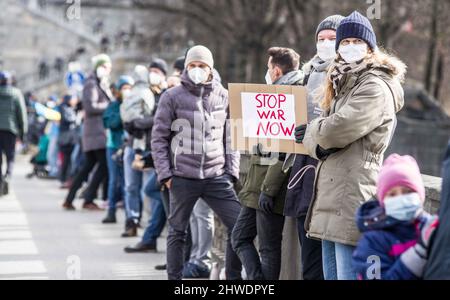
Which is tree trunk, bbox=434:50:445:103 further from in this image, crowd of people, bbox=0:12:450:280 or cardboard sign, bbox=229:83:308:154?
cardboard sign, bbox=229:83:308:154

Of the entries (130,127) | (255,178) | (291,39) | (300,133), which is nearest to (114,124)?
(130,127)

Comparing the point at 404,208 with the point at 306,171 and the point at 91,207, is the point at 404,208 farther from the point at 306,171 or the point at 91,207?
the point at 91,207

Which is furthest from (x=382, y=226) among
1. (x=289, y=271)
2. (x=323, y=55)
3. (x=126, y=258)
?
(x=126, y=258)

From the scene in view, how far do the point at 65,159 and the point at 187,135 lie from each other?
1170 cm

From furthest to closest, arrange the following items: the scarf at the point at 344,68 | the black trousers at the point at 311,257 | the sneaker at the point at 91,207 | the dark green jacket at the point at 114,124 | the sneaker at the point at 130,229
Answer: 1. the sneaker at the point at 91,207
2. the dark green jacket at the point at 114,124
3. the sneaker at the point at 130,229
4. the black trousers at the point at 311,257
5. the scarf at the point at 344,68

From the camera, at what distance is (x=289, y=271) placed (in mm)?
8203

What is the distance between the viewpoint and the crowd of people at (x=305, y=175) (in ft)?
17.1

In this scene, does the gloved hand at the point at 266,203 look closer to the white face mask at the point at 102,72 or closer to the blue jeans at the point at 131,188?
the blue jeans at the point at 131,188

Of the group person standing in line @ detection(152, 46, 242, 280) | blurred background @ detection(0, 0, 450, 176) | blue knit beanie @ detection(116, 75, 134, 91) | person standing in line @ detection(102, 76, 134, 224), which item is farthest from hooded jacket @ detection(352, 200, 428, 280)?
blue knit beanie @ detection(116, 75, 134, 91)

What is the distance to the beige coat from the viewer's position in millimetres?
6094

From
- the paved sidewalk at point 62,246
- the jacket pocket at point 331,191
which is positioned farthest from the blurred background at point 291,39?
the jacket pocket at point 331,191

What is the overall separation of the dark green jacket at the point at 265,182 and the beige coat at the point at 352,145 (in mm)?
1191

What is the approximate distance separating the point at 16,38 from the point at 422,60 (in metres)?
34.2
